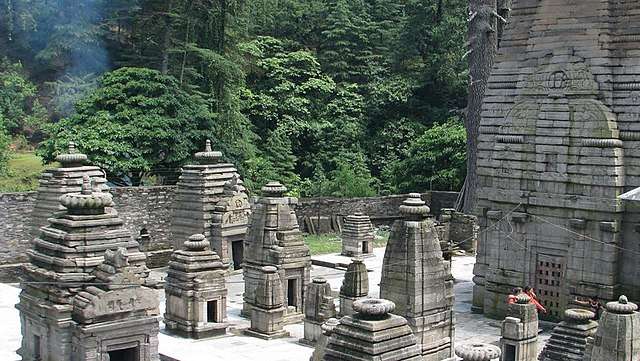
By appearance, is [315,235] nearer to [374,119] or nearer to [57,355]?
[374,119]

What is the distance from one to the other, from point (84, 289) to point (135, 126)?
69.3 feet

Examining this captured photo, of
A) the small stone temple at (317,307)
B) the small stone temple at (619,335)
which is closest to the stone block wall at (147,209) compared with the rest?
the small stone temple at (317,307)

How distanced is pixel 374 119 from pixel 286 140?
6547 millimetres

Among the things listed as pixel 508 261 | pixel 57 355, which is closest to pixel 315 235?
pixel 508 261

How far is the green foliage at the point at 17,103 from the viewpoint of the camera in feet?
140

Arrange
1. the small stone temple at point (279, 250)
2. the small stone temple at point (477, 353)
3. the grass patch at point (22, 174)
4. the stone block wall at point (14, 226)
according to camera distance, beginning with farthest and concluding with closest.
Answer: the grass patch at point (22, 174) → the stone block wall at point (14, 226) → the small stone temple at point (279, 250) → the small stone temple at point (477, 353)

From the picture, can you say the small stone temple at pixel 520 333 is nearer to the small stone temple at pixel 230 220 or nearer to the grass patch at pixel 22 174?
the small stone temple at pixel 230 220

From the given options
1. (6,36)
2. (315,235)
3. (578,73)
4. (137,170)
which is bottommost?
(315,235)

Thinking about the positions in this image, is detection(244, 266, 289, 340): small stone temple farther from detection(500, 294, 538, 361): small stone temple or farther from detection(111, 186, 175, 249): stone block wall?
detection(111, 186, 175, 249): stone block wall

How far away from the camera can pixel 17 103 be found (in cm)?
4316

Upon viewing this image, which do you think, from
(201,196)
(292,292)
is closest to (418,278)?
(292,292)

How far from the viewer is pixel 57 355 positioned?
14.7m

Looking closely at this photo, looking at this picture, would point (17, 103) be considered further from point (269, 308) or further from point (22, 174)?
point (269, 308)

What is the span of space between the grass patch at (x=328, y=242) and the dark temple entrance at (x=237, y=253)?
550cm
